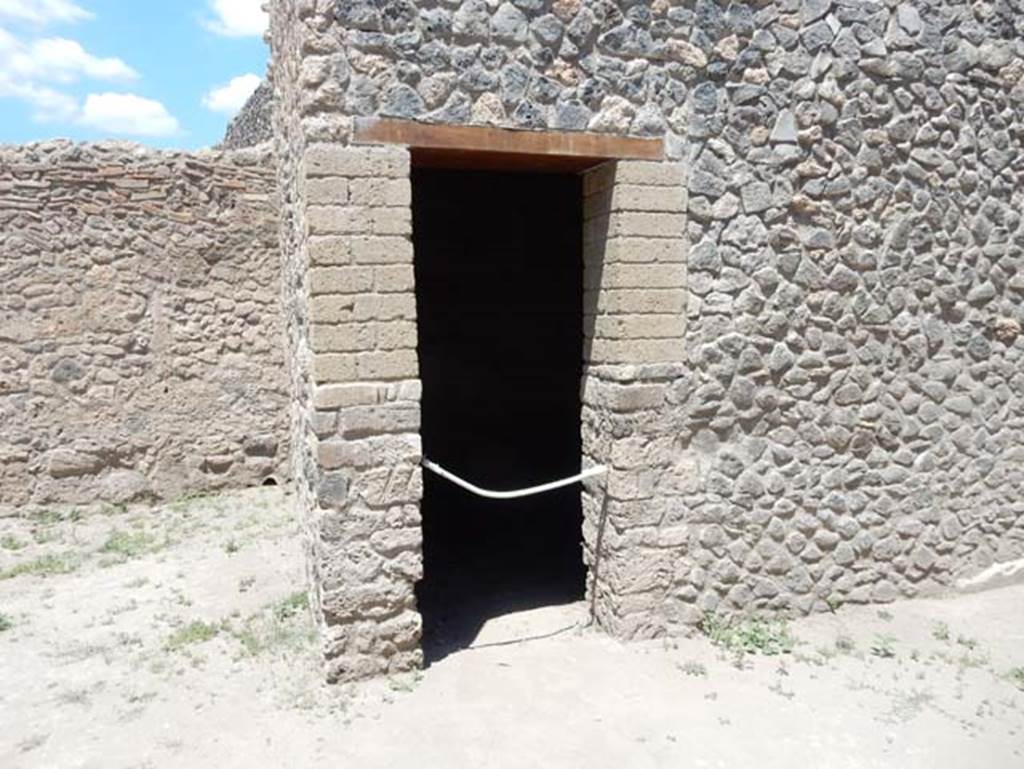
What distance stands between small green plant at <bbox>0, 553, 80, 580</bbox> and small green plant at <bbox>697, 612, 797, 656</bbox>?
4603 millimetres

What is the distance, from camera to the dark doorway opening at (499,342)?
7.57m

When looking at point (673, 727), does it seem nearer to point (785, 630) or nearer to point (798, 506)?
point (785, 630)

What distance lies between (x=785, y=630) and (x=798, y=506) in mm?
742

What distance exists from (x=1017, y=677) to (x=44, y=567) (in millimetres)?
6425

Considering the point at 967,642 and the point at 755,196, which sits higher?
the point at 755,196

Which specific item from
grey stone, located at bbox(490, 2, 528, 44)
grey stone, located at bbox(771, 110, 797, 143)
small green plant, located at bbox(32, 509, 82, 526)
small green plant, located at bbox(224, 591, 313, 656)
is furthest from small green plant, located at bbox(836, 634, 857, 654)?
small green plant, located at bbox(32, 509, 82, 526)

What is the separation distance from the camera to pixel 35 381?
22.7 ft

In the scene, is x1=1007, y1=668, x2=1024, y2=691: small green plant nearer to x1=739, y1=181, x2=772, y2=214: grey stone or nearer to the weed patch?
x1=739, y1=181, x2=772, y2=214: grey stone

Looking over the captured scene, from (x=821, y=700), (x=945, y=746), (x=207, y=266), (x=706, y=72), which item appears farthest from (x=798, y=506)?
(x=207, y=266)

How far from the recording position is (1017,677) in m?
4.28

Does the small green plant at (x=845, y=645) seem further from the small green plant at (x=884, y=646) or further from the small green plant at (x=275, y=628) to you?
the small green plant at (x=275, y=628)

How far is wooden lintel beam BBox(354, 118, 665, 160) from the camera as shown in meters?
3.88


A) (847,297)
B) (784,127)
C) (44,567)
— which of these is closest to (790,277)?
(847,297)

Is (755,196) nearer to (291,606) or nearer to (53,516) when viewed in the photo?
(291,606)
